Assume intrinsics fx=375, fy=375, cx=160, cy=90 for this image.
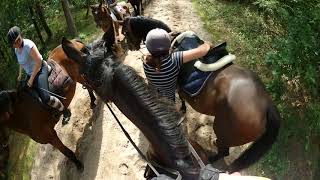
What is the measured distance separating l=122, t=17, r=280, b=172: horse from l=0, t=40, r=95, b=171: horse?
235 centimetres

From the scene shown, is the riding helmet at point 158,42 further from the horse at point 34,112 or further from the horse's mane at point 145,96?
the horse at point 34,112

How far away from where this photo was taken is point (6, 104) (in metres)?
6.24

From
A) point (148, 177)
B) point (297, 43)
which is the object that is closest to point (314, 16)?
point (297, 43)

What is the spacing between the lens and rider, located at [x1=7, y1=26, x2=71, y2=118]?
5939 millimetres

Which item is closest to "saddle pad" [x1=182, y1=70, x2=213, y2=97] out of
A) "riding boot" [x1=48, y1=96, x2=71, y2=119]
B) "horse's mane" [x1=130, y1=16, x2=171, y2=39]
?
"horse's mane" [x1=130, y1=16, x2=171, y2=39]

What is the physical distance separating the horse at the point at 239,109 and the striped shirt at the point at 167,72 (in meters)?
0.27

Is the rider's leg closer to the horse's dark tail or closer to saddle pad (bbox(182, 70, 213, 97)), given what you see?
saddle pad (bbox(182, 70, 213, 97))

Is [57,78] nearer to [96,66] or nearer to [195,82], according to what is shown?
[195,82]

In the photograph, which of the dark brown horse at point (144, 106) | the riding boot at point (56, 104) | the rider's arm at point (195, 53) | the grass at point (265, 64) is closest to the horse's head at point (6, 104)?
the riding boot at point (56, 104)

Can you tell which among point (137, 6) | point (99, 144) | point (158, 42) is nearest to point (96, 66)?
point (158, 42)

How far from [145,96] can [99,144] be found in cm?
380

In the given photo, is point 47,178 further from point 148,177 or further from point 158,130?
point 158,130

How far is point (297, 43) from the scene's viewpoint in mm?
5445

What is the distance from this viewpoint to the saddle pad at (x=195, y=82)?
5207 millimetres
